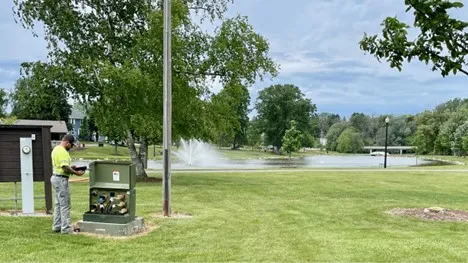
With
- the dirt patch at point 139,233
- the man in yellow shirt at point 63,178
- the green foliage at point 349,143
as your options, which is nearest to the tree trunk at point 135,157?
the dirt patch at point 139,233

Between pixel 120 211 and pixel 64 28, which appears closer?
pixel 120 211

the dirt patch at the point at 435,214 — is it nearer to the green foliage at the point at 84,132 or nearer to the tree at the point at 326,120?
the green foliage at the point at 84,132

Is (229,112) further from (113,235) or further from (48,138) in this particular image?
(113,235)

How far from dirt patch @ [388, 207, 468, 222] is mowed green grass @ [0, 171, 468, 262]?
403 mm

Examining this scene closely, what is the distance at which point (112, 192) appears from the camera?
24.9ft

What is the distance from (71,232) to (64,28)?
38.1 feet

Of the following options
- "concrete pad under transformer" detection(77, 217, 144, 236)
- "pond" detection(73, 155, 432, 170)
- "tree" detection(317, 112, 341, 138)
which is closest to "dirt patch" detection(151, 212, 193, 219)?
"concrete pad under transformer" detection(77, 217, 144, 236)

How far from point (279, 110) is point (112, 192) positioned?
3008 inches

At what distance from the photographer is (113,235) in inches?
287

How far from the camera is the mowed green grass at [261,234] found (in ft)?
20.5

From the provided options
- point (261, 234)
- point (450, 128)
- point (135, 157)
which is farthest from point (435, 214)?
point (450, 128)

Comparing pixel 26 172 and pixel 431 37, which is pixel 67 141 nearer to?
pixel 26 172

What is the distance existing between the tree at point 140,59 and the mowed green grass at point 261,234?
3955 millimetres

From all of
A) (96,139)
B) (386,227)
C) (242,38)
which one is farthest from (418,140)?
(386,227)
